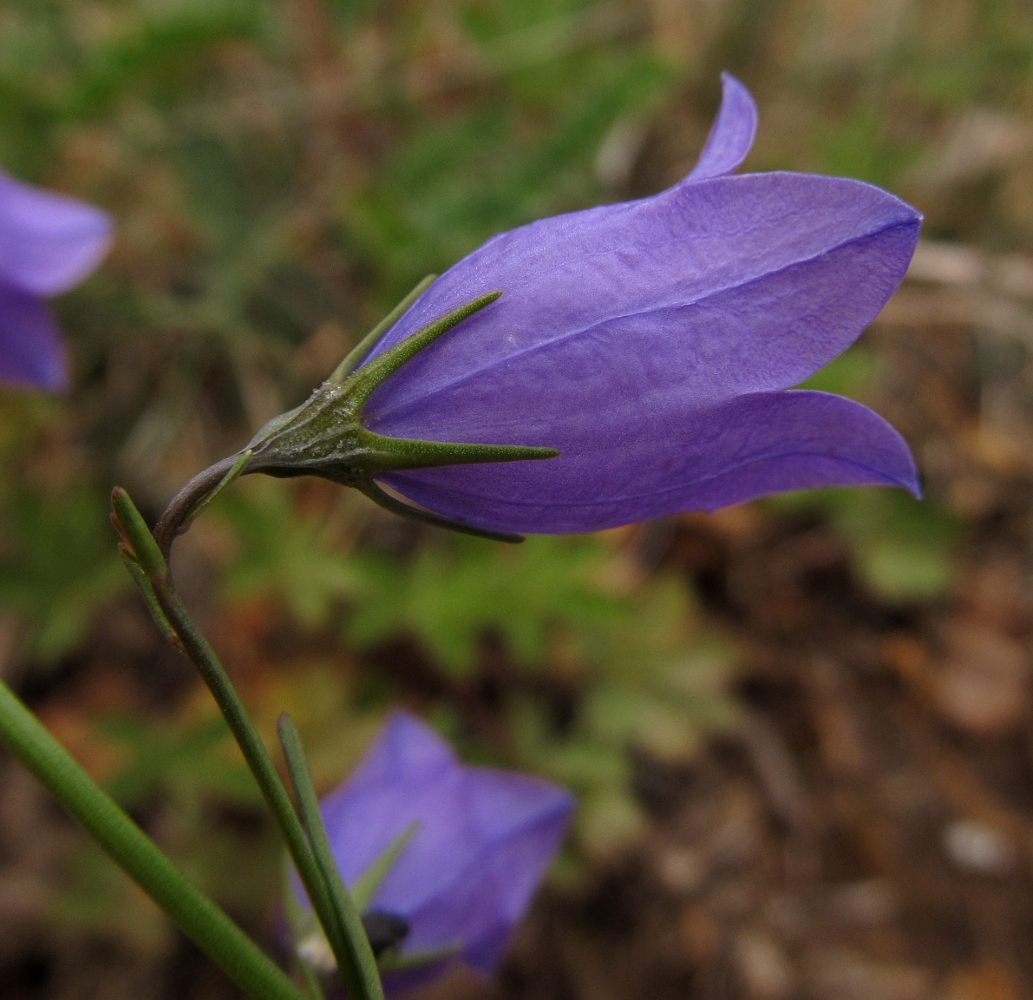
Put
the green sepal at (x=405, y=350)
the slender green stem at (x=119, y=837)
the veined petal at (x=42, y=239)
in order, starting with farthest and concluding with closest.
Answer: the veined petal at (x=42, y=239)
the green sepal at (x=405, y=350)
the slender green stem at (x=119, y=837)

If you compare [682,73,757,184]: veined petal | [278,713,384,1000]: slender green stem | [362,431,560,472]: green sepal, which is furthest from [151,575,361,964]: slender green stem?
[682,73,757,184]: veined petal

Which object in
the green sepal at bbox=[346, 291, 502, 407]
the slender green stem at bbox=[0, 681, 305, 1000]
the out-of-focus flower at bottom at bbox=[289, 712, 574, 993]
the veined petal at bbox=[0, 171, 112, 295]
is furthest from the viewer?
the veined petal at bbox=[0, 171, 112, 295]

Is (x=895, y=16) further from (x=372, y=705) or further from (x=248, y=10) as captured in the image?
(x=372, y=705)

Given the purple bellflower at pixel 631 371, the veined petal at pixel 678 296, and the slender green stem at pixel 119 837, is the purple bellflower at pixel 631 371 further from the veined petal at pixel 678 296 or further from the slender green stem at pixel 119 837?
the slender green stem at pixel 119 837

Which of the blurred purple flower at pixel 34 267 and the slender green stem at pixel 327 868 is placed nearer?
the slender green stem at pixel 327 868

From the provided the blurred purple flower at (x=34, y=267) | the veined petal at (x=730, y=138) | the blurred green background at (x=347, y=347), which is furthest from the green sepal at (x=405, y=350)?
the blurred green background at (x=347, y=347)

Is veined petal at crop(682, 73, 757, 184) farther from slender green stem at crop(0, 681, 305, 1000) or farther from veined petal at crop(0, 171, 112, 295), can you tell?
veined petal at crop(0, 171, 112, 295)
